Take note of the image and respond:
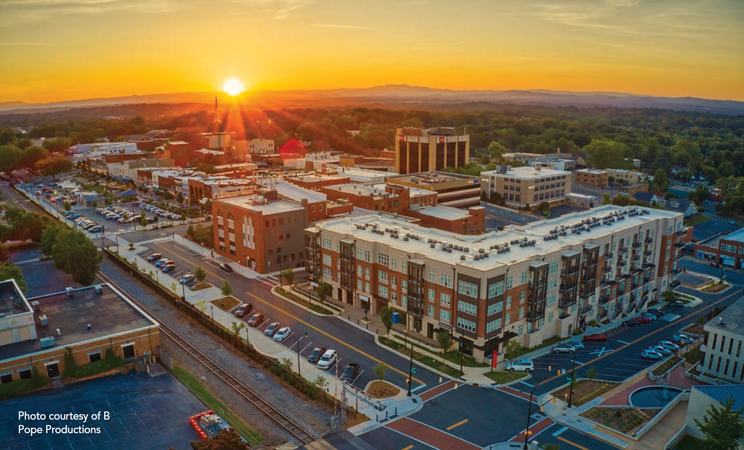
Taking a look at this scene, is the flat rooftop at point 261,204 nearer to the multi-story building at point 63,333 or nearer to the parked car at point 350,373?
the multi-story building at point 63,333

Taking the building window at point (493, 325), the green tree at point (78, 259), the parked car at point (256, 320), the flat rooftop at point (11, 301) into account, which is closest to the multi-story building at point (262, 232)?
the parked car at point (256, 320)

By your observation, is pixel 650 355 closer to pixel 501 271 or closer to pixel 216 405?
pixel 501 271

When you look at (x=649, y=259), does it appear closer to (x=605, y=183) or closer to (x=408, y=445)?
(x=408, y=445)

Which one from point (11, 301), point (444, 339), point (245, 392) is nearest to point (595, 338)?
point (444, 339)

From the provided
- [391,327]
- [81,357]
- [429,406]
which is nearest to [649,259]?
[391,327]

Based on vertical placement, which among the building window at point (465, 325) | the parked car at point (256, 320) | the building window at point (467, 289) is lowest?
the parked car at point (256, 320)
